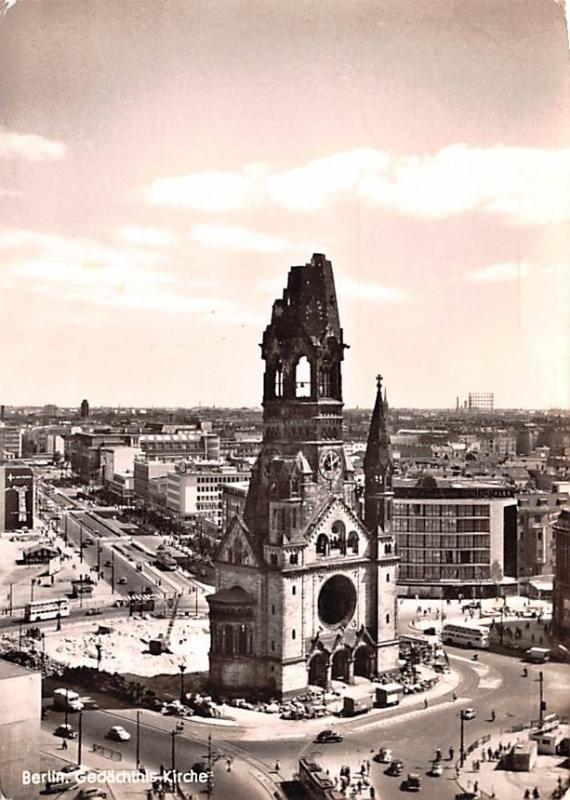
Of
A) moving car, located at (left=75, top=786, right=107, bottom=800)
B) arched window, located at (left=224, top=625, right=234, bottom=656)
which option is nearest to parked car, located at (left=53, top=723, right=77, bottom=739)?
moving car, located at (left=75, top=786, right=107, bottom=800)

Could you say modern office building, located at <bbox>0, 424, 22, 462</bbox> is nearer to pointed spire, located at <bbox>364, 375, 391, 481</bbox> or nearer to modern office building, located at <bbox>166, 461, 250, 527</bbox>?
modern office building, located at <bbox>166, 461, 250, 527</bbox>

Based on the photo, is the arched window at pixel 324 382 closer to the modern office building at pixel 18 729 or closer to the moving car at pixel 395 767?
the moving car at pixel 395 767

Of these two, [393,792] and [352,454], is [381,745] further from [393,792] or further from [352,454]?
[352,454]

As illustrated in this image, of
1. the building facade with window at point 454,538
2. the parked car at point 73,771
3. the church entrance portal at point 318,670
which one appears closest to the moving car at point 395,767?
the church entrance portal at point 318,670

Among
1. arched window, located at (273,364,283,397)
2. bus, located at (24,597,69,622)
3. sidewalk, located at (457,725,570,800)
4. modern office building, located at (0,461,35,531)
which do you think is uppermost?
arched window, located at (273,364,283,397)

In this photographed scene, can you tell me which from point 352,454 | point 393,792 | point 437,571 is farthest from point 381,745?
point 437,571

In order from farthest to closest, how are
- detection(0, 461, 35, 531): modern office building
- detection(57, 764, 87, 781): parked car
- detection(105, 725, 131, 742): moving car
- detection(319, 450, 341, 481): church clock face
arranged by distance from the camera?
1. detection(319, 450, 341, 481): church clock face
2. detection(0, 461, 35, 531): modern office building
3. detection(105, 725, 131, 742): moving car
4. detection(57, 764, 87, 781): parked car

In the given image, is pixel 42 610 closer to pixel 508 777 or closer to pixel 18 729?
pixel 18 729
